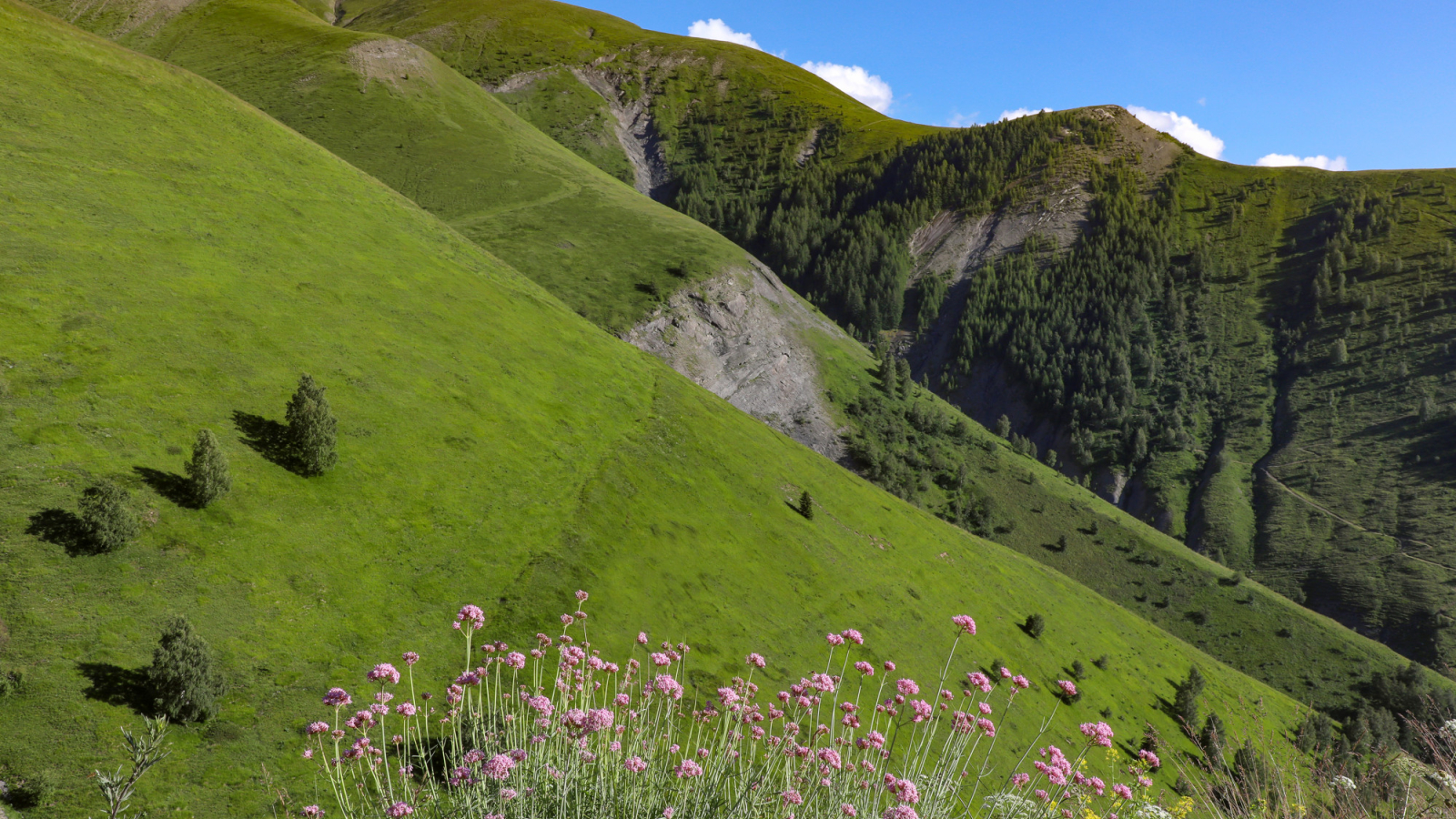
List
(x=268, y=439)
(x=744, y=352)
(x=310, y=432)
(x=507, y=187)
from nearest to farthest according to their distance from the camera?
(x=310, y=432), (x=268, y=439), (x=744, y=352), (x=507, y=187)

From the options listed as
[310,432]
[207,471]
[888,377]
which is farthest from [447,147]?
[207,471]

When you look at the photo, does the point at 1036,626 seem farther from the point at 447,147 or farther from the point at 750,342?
the point at 447,147

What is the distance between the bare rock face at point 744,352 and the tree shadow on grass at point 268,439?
2963 inches

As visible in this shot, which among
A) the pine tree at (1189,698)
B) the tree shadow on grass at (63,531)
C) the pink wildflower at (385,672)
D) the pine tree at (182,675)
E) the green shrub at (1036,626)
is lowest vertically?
the pine tree at (1189,698)

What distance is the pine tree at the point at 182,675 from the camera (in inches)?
709

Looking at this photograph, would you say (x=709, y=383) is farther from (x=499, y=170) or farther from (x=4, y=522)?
(x=4, y=522)

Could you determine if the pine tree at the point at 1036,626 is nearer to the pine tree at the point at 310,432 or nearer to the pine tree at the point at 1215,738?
the pine tree at the point at 1215,738

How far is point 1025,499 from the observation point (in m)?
129

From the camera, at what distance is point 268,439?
29.2m

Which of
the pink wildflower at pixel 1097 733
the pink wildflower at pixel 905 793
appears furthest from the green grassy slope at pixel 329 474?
the pink wildflower at pixel 1097 733

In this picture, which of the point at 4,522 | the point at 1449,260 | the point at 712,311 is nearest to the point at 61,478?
the point at 4,522

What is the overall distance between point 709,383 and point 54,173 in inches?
3111

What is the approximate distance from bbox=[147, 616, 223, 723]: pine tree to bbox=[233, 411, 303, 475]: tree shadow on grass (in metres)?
11.2

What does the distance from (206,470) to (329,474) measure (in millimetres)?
5896
